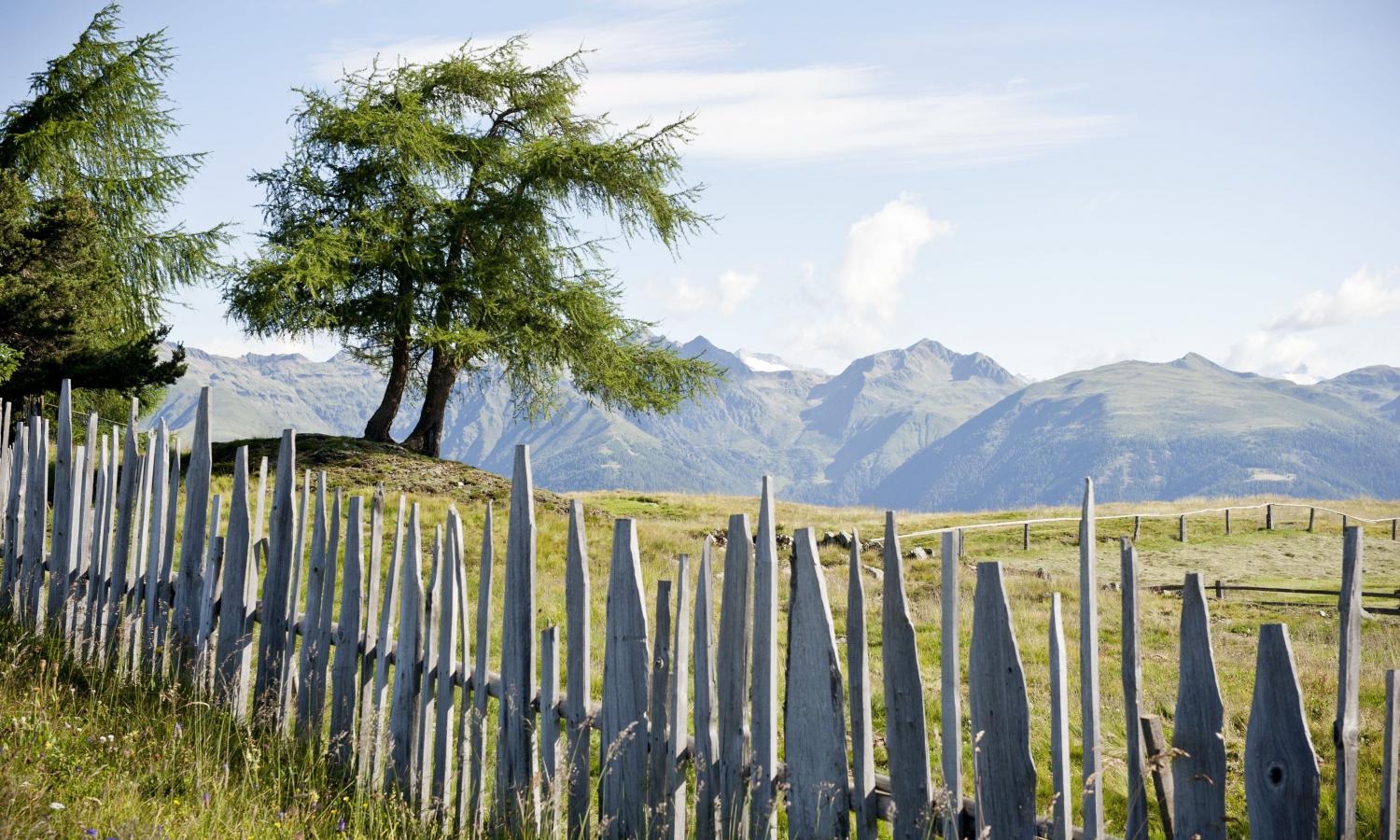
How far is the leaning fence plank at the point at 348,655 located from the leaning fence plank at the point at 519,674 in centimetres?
102

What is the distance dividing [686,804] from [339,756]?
6.70ft

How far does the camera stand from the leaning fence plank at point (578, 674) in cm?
351

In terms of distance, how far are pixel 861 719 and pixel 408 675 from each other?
2235mm

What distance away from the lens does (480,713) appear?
3787mm

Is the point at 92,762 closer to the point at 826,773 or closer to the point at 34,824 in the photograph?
the point at 34,824

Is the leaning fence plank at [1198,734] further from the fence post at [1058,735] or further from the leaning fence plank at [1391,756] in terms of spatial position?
the leaning fence plank at [1391,756]

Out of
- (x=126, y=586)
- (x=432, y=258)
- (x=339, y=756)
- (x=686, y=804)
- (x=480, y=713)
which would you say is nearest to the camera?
(x=686, y=804)

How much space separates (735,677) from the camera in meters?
3.09

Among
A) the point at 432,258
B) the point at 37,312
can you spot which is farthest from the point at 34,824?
the point at 432,258

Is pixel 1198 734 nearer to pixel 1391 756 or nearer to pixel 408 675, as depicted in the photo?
pixel 1391 756

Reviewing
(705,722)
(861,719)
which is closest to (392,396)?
(705,722)

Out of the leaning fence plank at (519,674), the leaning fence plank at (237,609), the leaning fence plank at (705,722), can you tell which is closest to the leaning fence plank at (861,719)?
the leaning fence plank at (705,722)

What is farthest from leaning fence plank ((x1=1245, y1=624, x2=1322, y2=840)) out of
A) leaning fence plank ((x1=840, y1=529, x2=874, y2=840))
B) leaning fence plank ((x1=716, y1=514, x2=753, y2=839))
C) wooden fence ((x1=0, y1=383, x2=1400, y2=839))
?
leaning fence plank ((x1=716, y1=514, x2=753, y2=839))

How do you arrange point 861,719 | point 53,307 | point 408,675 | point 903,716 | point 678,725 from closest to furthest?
point 903,716, point 861,719, point 678,725, point 408,675, point 53,307
